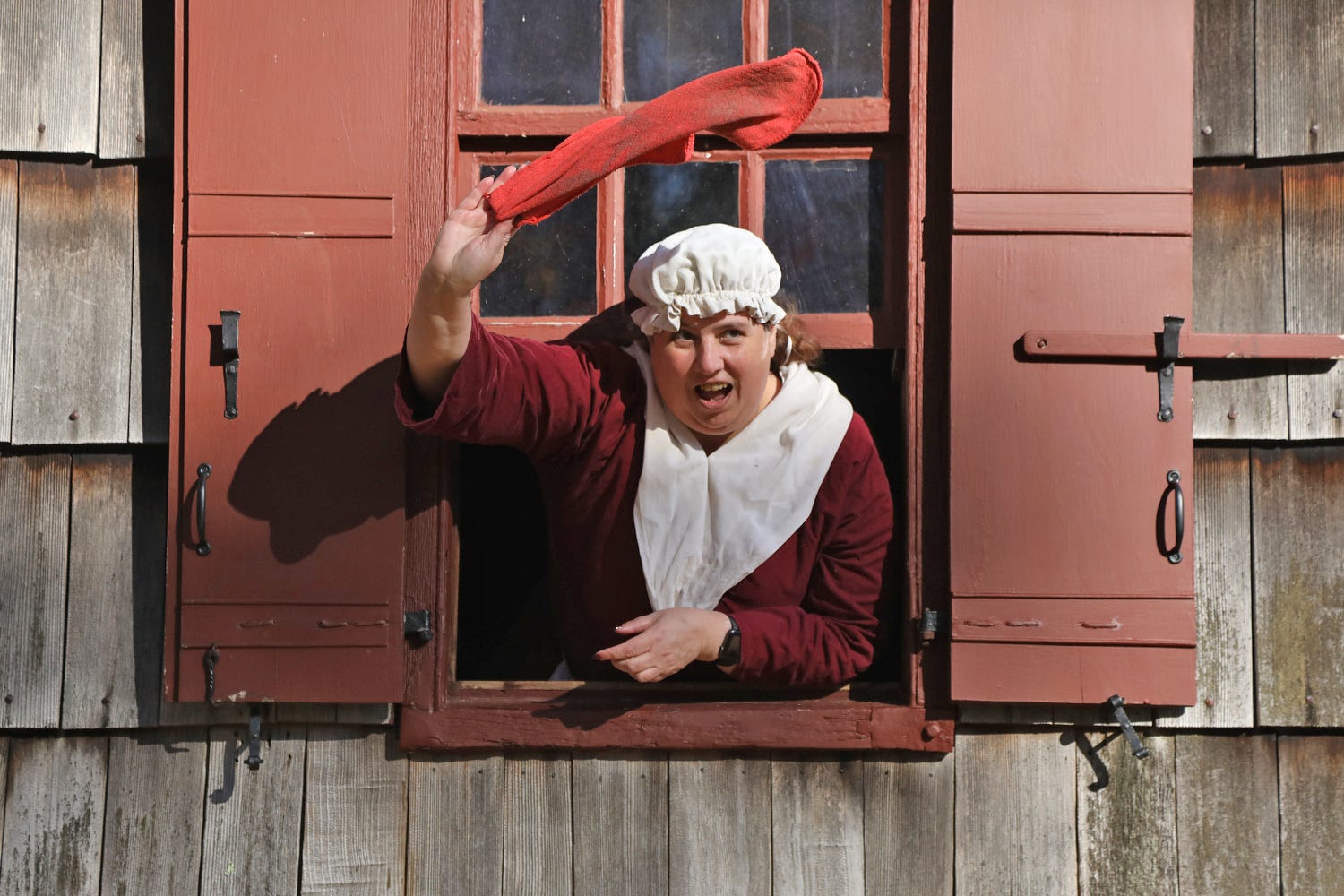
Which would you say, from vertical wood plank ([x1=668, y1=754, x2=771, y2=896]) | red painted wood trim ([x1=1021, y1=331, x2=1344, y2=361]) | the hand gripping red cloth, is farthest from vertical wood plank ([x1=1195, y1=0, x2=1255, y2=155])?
vertical wood plank ([x1=668, y1=754, x2=771, y2=896])

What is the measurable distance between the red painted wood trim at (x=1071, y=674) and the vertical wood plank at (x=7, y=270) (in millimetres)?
1722

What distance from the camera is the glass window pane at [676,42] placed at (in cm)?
246

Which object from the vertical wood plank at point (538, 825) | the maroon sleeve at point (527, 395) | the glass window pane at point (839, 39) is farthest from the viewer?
the glass window pane at point (839, 39)

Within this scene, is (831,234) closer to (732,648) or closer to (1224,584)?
(732,648)

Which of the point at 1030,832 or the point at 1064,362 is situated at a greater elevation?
the point at 1064,362

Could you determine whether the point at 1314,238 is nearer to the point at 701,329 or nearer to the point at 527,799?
the point at 701,329

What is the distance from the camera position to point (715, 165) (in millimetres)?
2477

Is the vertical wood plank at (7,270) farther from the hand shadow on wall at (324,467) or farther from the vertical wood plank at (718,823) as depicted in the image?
the vertical wood plank at (718,823)

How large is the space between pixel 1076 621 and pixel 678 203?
40.5 inches

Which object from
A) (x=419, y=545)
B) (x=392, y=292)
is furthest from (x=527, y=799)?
(x=392, y=292)

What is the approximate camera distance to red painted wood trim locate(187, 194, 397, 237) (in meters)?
2.30

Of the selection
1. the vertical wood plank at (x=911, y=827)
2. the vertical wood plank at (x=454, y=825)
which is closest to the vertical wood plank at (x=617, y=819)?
the vertical wood plank at (x=454, y=825)

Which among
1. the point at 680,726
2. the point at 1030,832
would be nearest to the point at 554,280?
the point at 680,726

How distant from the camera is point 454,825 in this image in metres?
2.33
